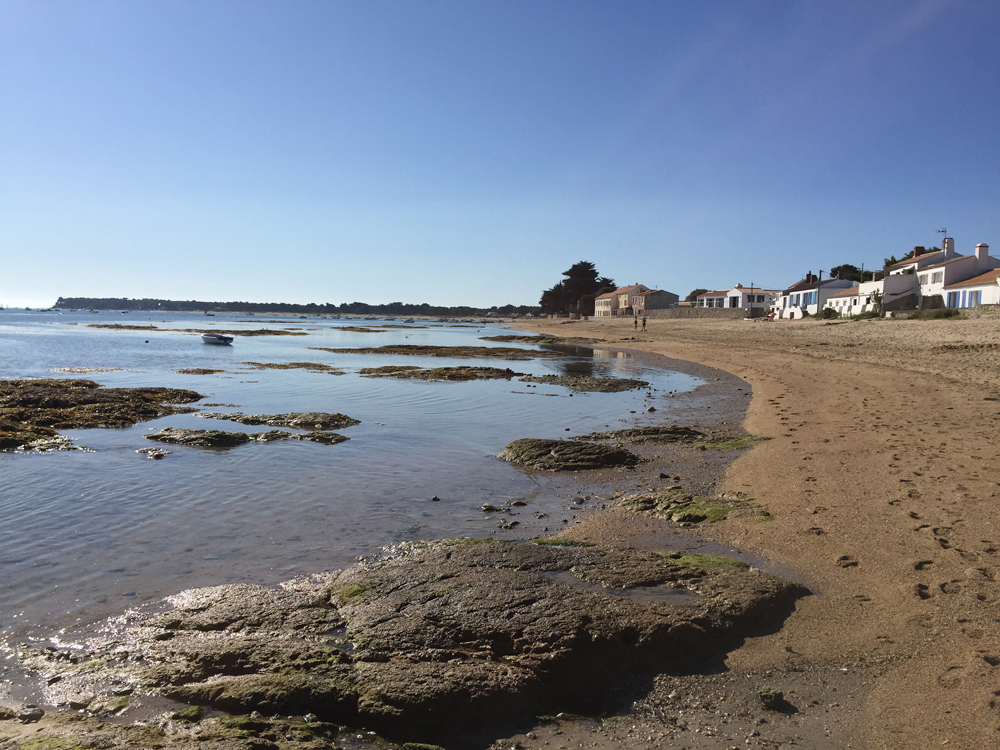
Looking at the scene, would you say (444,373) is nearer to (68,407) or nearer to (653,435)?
(68,407)

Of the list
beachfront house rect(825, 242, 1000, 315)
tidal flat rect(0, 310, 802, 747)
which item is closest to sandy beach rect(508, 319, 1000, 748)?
tidal flat rect(0, 310, 802, 747)

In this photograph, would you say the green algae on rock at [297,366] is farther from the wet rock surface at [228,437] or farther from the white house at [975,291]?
the white house at [975,291]

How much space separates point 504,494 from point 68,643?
626 centimetres

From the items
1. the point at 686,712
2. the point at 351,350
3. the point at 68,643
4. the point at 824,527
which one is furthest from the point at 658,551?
the point at 351,350

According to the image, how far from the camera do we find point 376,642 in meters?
5.12

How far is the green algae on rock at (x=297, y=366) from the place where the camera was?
3312 cm

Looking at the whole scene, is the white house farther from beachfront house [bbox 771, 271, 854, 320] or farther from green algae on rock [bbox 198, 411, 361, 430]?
green algae on rock [bbox 198, 411, 361, 430]

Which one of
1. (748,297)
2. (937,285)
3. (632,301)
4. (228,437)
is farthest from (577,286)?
(228,437)

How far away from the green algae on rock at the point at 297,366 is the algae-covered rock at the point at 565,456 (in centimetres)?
2099

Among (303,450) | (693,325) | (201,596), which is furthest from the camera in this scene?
(693,325)

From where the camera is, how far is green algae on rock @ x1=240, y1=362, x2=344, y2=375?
109ft

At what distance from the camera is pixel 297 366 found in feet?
115

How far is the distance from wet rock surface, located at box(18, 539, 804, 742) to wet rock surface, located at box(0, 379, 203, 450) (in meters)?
11.1

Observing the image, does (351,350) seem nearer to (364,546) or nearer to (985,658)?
(364,546)
